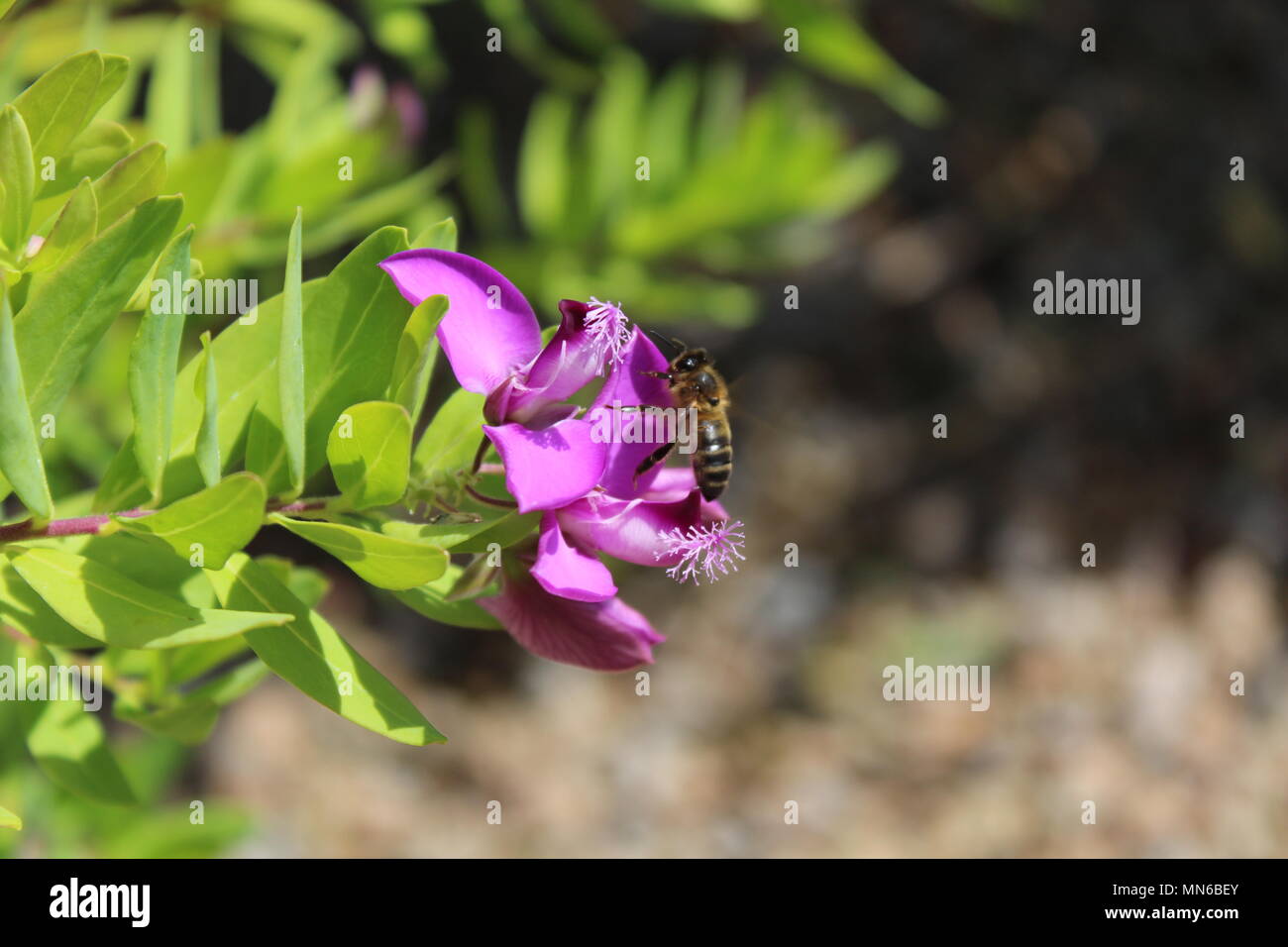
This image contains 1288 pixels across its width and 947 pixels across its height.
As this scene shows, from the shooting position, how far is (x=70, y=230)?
0.85 m

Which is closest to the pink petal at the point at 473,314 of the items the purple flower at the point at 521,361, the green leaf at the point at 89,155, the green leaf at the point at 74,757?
the purple flower at the point at 521,361

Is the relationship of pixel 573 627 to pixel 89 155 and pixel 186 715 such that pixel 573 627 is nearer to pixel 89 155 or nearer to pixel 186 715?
pixel 186 715

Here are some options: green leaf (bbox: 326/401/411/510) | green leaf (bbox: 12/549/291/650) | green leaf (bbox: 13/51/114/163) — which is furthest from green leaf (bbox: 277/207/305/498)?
green leaf (bbox: 13/51/114/163)

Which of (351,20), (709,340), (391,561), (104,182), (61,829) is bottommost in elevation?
(61,829)

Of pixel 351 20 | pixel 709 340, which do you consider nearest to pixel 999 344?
pixel 709 340

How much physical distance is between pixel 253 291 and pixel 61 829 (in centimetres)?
99

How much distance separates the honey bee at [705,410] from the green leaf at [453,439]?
197 millimetres

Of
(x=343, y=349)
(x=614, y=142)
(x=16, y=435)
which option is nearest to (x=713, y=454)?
(x=343, y=349)

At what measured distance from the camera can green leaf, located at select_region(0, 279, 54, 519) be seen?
2.29 feet

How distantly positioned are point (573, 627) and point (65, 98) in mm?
572

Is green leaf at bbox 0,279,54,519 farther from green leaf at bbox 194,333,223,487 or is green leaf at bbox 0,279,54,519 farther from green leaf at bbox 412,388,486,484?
green leaf at bbox 412,388,486,484

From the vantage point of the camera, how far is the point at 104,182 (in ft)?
2.83

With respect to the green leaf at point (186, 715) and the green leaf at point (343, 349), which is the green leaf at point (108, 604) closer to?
the green leaf at point (343, 349)
